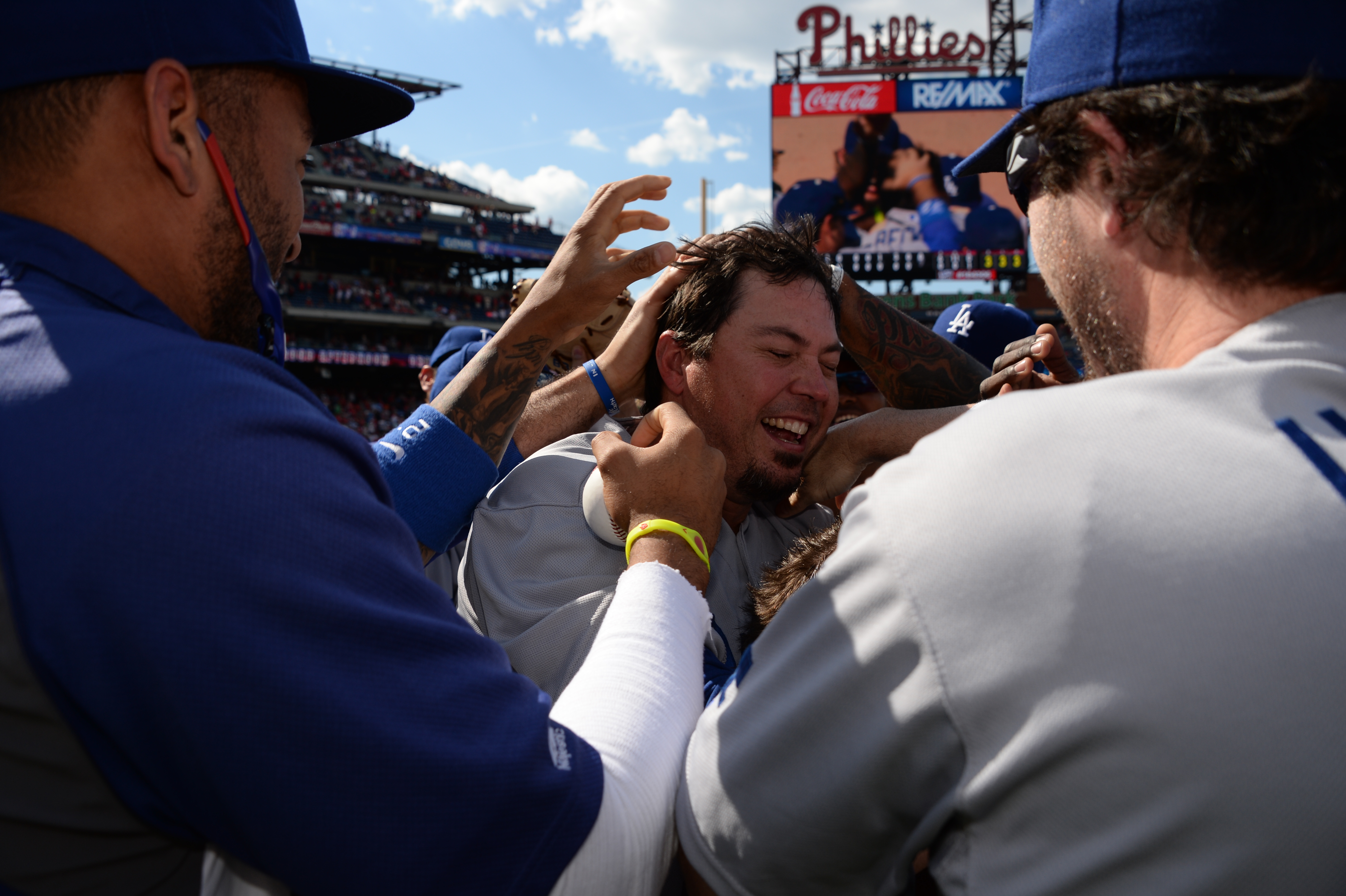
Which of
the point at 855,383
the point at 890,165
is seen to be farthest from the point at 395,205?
the point at 855,383

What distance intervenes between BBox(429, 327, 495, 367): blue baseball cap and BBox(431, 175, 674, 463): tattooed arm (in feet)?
8.41

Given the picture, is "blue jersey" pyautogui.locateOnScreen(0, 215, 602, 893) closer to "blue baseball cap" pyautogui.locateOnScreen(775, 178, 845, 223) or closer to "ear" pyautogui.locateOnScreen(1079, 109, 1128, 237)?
"ear" pyautogui.locateOnScreen(1079, 109, 1128, 237)

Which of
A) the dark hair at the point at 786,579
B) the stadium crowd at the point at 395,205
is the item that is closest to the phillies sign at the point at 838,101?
the stadium crowd at the point at 395,205

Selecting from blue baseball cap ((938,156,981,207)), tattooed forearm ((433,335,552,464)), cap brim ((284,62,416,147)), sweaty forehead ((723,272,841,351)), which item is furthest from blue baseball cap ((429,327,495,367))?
blue baseball cap ((938,156,981,207))

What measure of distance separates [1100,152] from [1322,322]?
1.28ft

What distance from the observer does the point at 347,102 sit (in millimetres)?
1662

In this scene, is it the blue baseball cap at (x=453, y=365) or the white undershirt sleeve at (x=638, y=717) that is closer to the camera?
the white undershirt sleeve at (x=638, y=717)

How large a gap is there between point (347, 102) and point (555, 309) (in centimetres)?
94

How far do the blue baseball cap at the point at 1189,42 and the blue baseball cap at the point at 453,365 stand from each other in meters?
3.43

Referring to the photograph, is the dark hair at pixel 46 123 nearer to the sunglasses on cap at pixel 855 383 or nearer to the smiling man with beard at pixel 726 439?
the smiling man with beard at pixel 726 439

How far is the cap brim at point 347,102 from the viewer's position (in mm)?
1496

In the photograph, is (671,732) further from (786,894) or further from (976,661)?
(976,661)

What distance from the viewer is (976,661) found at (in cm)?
→ 93

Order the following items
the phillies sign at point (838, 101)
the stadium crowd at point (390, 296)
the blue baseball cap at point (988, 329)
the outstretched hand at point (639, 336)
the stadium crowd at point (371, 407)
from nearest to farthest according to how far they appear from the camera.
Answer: the outstretched hand at point (639, 336) < the blue baseball cap at point (988, 329) < the phillies sign at point (838, 101) < the stadium crowd at point (390, 296) < the stadium crowd at point (371, 407)
